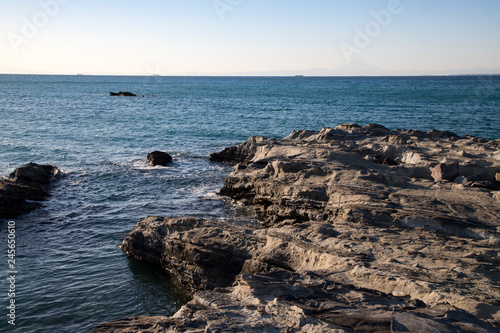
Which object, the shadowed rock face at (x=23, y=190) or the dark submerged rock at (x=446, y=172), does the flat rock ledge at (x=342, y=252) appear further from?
the shadowed rock face at (x=23, y=190)

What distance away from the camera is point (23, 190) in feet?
59.7

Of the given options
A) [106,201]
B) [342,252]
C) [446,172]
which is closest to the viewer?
[342,252]

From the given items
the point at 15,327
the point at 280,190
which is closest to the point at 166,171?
the point at 280,190

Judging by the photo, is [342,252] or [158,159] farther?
[158,159]

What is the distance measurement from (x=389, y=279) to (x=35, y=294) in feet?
31.5

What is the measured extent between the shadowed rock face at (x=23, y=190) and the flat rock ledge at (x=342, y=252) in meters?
6.27

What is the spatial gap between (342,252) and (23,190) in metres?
15.5

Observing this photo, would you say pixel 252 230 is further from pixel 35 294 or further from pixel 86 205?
pixel 86 205

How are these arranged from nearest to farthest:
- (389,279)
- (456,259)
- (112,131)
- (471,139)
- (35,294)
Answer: (389,279)
(456,259)
(35,294)
(471,139)
(112,131)

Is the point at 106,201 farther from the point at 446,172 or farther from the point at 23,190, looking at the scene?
the point at 446,172

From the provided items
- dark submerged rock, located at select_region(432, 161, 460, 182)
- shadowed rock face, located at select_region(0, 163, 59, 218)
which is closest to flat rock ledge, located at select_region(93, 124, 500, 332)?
dark submerged rock, located at select_region(432, 161, 460, 182)

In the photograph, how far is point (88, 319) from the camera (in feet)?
32.7

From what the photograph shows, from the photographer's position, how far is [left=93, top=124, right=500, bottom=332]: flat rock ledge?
6914 mm

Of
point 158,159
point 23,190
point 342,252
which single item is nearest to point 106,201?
point 23,190
